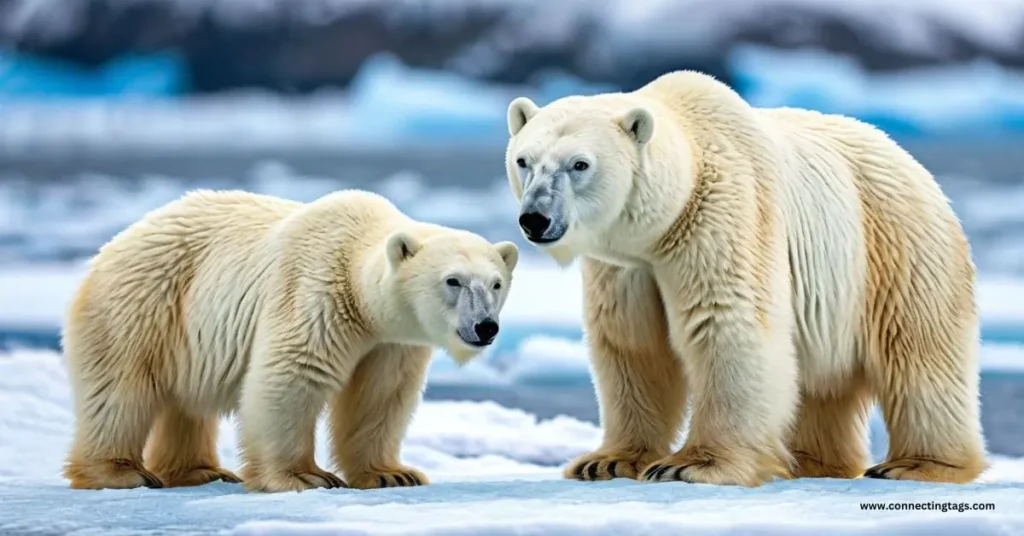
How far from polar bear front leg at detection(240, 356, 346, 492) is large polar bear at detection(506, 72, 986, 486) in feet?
3.31

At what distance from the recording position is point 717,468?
5.23 meters

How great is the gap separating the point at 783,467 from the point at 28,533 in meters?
2.56

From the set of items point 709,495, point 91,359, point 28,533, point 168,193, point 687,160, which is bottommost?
point 28,533

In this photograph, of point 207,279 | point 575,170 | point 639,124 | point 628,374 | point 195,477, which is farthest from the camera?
point 195,477

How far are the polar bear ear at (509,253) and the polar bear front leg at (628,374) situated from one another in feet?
1.07

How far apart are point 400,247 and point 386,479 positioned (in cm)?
90

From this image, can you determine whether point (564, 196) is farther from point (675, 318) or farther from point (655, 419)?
point (655, 419)

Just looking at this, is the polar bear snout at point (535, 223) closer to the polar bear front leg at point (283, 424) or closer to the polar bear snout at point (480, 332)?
the polar bear snout at point (480, 332)

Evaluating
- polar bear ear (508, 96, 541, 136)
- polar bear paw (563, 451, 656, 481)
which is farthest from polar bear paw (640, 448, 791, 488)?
polar bear ear (508, 96, 541, 136)

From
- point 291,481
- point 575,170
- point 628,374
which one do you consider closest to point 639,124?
point 575,170

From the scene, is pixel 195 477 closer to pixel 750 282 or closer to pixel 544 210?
pixel 544 210

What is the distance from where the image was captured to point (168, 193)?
1448 centimetres

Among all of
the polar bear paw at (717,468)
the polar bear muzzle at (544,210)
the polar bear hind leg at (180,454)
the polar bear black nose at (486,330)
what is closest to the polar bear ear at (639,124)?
the polar bear muzzle at (544,210)

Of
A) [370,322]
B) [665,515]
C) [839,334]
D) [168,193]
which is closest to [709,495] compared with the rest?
[665,515]
